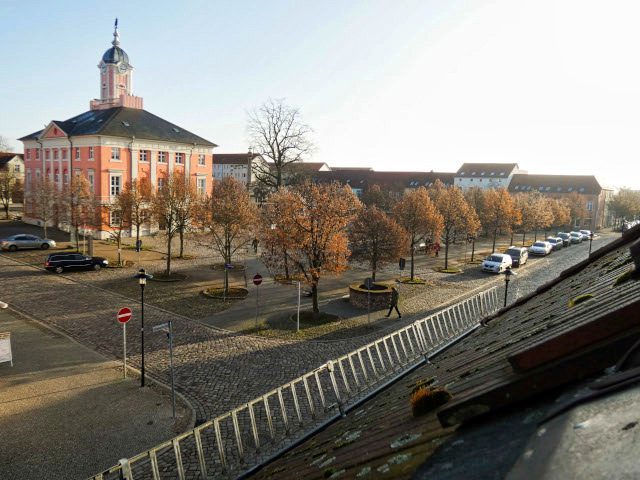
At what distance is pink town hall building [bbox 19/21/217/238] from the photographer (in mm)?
45000

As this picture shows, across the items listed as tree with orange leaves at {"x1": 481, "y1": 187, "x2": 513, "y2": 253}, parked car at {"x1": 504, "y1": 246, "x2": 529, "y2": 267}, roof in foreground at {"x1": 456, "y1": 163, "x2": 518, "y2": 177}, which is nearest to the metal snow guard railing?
parked car at {"x1": 504, "y1": 246, "x2": 529, "y2": 267}

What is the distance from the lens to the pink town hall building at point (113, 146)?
45.0 m

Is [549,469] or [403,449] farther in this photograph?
[403,449]

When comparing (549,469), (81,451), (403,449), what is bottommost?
(81,451)

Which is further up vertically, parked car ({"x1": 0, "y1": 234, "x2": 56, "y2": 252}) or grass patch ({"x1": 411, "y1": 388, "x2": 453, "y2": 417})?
grass patch ({"x1": 411, "y1": 388, "x2": 453, "y2": 417})

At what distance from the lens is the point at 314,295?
20.3 metres

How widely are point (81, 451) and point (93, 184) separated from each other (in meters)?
41.1

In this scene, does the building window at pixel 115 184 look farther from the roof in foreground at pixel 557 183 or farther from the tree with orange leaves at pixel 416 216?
the roof in foreground at pixel 557 183

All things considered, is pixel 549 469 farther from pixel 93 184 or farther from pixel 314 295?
pixel 93 184

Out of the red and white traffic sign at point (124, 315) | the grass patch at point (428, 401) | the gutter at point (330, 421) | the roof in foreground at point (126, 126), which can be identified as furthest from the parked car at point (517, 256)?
the roof in foreground at point (126, 126)

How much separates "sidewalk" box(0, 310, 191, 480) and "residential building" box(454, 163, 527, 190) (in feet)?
298

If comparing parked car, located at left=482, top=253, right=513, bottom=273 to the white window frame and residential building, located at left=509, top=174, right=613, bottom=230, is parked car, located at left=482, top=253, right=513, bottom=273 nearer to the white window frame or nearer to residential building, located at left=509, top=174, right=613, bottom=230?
the white window frame

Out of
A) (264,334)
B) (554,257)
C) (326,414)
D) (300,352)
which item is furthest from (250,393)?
(554,257)

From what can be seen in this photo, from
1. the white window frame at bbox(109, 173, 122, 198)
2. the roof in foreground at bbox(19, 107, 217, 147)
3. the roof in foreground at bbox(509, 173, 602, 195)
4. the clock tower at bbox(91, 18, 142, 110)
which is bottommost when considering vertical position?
the white window frame at bbox(109, 173, 122, 198)
